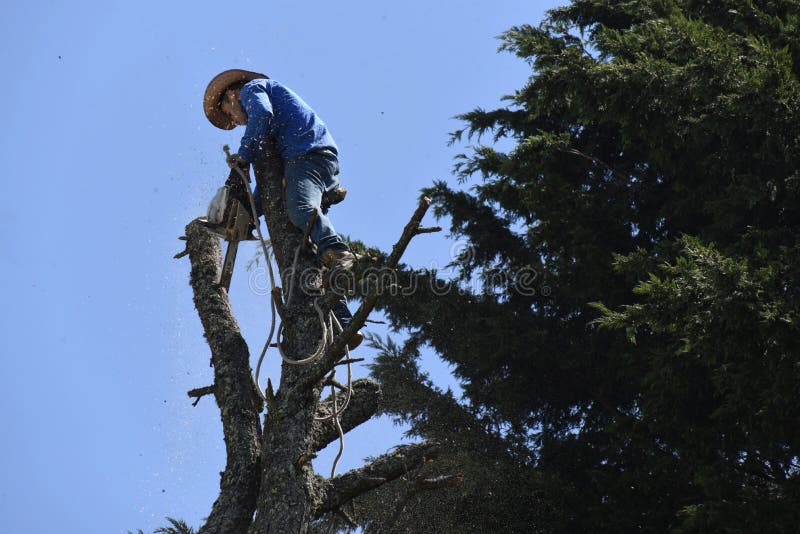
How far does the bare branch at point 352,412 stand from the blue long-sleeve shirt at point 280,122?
1.30m

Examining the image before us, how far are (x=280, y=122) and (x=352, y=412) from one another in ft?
5.43

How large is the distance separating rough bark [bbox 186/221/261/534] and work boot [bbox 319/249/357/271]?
0.62 meters

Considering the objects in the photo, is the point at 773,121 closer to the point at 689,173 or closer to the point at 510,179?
the point at 689,173

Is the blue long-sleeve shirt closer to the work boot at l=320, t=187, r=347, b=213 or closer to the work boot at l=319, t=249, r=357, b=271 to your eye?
the work boot at l=320, t=187, r=347, b=213

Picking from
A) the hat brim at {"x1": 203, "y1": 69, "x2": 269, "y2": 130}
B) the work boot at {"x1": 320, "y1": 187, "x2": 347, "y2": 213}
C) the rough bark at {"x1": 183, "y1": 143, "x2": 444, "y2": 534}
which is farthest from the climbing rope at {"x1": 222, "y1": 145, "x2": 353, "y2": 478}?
the hat brim at {"x1": 203, "y1": 69, "x2": 269, "y2": 130}

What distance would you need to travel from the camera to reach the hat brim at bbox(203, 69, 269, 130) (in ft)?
17.1

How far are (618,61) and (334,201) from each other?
10.6 ft

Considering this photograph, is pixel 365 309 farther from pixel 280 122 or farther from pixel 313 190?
pixel 280 122

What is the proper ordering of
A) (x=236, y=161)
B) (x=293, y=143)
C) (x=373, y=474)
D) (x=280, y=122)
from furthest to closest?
(x=280, y=122) → (x=293, y=143) → (x=236, y=161) → (x=373, y=474)

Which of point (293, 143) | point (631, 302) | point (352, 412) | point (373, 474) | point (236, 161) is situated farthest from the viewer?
point (631, 302)

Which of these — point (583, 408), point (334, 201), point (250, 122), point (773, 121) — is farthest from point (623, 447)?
point (250, 122)

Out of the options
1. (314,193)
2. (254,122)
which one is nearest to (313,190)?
(314,193)

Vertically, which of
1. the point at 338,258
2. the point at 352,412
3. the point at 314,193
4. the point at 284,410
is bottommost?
the point at 284,410

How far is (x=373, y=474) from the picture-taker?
13.5 ft
